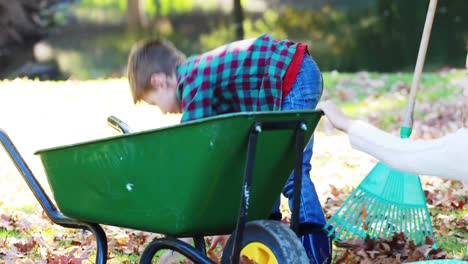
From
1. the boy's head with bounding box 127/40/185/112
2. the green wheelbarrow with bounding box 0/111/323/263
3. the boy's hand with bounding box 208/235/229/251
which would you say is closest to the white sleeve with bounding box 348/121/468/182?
the green wheelbarrow with bounding box 0/111/323/263

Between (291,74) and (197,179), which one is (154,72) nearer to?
(291,74)

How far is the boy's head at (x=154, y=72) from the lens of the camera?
3135 millimetres

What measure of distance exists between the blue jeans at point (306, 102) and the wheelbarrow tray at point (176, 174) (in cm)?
54

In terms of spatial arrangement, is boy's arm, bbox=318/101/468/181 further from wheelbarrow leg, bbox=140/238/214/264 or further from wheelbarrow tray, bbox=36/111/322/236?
wheelbarrow leg, bbox=140/238/214/264

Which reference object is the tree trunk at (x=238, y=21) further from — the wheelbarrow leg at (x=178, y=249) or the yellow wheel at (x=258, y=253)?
the yellow wheel at (x=258, y=253)

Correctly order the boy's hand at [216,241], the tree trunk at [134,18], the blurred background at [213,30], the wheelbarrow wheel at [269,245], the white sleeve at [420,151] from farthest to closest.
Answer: the tree trunk at [134,18]
the blurred background at [213,30]
the boy's hand at [216,241]
the wheelbarrow wheel at [269,245]
the white sleeve at [420,151]

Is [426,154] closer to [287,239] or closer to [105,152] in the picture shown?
[287,239]

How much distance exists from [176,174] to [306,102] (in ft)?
3.17

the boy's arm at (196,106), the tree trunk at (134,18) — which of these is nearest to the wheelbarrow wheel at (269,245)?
the boy's arm at (196,106)

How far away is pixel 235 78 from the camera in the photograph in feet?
10.6

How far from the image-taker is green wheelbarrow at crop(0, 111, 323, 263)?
251 centimetres

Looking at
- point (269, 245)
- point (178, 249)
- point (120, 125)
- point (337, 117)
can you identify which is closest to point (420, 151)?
point (337, 117)

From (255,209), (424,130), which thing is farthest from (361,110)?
(255,209)

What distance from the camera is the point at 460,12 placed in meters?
18.0
